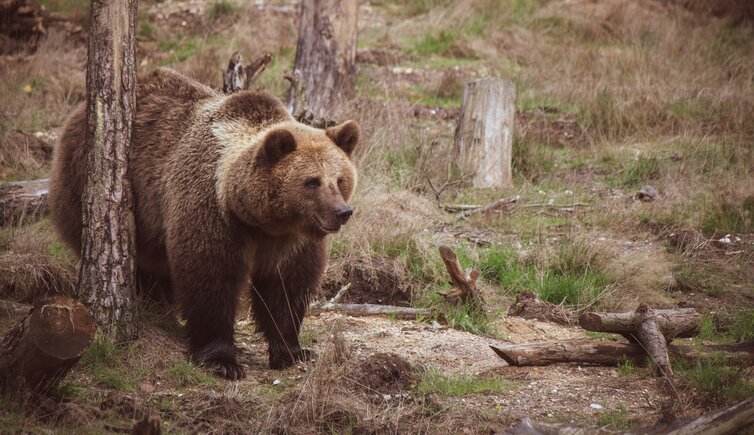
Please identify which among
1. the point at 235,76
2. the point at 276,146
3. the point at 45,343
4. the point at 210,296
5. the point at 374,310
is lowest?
the point at 374,310

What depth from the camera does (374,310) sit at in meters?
6.46

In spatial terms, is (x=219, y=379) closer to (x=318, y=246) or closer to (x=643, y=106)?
(x=318, y=246)

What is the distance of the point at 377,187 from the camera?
818cm

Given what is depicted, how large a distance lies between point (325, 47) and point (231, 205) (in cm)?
642

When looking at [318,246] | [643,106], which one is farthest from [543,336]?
[643,106]

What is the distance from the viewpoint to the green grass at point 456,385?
16.0 feet

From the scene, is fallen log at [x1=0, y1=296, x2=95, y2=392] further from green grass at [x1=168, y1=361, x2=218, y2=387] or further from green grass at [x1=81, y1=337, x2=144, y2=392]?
green grass at [x1=168, y1=361, x2=218, y2=387]

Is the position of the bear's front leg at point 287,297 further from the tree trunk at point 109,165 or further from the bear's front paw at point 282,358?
the tree trunk at point 109,165

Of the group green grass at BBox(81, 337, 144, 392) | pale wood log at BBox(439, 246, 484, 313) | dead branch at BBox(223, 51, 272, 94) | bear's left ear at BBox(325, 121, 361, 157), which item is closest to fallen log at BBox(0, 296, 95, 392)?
green grass at BBox(81, 337, 144, 392)

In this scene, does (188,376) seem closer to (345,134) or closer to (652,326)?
(345,134)

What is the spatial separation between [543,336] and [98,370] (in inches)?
124

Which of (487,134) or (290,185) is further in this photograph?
(487,134)

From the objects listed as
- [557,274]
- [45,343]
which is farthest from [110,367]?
[557,274]

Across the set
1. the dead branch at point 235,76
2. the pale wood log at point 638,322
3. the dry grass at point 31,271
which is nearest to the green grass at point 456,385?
the pale wood log at point 638,322
